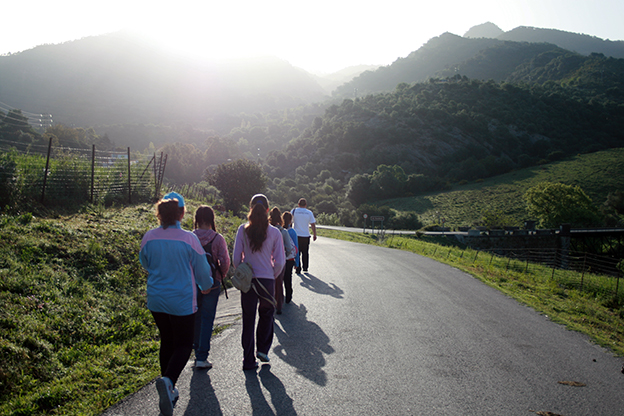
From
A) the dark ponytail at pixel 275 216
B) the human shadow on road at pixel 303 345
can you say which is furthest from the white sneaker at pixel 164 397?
the dark ponytail at pixel 275 216

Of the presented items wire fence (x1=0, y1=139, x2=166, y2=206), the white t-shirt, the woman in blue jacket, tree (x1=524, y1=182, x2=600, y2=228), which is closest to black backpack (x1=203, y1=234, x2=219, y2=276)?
the woman in blue jacket

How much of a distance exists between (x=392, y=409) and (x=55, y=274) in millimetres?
6021

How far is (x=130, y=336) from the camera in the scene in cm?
532

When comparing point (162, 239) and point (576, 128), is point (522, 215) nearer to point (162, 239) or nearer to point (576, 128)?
point (162, 239)

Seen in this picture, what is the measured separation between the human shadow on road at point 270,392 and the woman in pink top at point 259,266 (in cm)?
20

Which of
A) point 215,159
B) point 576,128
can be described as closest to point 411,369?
point 215,159

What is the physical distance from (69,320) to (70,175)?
796cm

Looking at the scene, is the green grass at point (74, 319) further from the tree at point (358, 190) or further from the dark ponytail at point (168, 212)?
the tree at point (358, 190)

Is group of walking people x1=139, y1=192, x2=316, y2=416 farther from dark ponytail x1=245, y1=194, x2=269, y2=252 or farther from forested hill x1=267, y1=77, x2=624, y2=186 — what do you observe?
forested hill x1=267, y1=77, x2=624, y2=186

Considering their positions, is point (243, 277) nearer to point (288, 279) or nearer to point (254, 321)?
point (254, 321)

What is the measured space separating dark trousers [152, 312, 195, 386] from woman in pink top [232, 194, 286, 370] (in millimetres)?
815

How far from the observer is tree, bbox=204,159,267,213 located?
41.4 metres

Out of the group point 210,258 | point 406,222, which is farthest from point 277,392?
point 406,222

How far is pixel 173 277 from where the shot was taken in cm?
329
